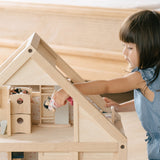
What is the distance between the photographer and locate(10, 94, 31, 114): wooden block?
48.4 inches

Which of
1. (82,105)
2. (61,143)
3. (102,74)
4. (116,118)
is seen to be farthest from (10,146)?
(102,74)

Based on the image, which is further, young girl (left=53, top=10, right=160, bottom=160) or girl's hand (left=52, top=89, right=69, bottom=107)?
young girl (left=53, top=10, right=160, bottom=160)

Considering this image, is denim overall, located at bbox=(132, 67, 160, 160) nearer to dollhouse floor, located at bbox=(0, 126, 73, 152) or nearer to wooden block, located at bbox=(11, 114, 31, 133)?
dollhouse floor, located at bbox=(0, 126, 73, 152)

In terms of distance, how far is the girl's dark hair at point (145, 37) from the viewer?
48.3 inches

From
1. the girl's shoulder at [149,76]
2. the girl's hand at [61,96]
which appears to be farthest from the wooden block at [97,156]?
the girl's shoulder at [149,76]

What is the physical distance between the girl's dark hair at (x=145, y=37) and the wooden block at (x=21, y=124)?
437 millimetres

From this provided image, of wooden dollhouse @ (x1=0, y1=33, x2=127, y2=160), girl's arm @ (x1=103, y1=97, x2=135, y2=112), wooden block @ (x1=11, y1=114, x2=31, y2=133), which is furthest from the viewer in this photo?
girl's arm @ (x1=103, y1=97, x2=135, y2=112)

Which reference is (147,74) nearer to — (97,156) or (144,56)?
(144,56)

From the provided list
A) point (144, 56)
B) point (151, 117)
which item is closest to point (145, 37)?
point (144, 56)

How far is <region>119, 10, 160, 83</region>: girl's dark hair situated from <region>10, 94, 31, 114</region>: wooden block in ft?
1.31

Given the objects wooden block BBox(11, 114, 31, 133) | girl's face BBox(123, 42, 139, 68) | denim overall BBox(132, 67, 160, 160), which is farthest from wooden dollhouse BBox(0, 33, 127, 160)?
girl's face BBox(123, 42, 139, 68)

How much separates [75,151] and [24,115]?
0.82 feet

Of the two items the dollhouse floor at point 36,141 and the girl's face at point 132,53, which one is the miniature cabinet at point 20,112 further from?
the girl's face at point 132,53

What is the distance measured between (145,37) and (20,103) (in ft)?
1.59
